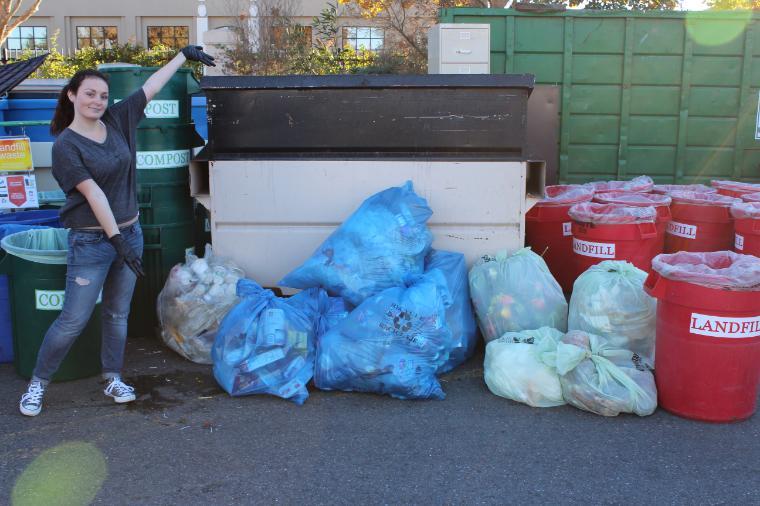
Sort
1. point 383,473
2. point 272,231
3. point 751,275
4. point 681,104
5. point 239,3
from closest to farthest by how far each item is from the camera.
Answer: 1. point 383,473
2. point 751,275
3. point 272,231
4. point 681,104
5. point 239,3

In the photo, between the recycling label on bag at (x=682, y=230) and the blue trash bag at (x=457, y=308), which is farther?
the recycling label on bag at (x=682, y=230)

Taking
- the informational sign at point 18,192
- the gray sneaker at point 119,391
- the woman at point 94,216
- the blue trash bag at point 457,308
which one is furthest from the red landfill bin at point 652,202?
the informational sign at point 18,192

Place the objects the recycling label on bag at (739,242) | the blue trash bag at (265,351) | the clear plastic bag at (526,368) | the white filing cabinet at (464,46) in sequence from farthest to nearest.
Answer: the white filing cabinet at (464,46) → the recycling label on bag at (739,242) → the blue trash bag at (265,351) → the clear plastic bag at (526,368)

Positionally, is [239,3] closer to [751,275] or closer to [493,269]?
[493,269]

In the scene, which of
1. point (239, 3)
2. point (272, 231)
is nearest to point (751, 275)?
point (272, 231)

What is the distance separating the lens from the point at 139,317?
4938 mm

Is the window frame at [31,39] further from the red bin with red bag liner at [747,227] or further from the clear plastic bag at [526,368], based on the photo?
the clear plastic bag at [526,368]

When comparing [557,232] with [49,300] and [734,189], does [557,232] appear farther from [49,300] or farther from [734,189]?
[49,300]

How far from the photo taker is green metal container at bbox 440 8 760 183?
282 inches

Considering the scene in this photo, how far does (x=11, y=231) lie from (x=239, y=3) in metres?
15.0

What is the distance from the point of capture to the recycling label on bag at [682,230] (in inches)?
220

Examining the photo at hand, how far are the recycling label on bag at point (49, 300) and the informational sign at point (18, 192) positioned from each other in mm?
1451

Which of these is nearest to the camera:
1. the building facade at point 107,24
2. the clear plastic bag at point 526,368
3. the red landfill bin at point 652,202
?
the clear plastic bag at point 526,368

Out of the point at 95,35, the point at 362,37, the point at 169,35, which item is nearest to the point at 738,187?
the point at 362,37
